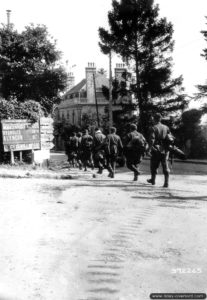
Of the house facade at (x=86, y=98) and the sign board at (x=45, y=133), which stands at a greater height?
the house facade at (x=86, y=98)

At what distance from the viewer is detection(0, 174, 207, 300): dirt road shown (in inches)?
180

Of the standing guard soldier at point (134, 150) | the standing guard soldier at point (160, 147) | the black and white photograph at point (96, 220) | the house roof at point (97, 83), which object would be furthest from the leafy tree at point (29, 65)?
the house roof at point (97, 83)

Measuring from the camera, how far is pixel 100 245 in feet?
20.0

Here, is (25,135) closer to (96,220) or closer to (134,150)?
(134,150)

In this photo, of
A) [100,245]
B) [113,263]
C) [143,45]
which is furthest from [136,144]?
[143,45]

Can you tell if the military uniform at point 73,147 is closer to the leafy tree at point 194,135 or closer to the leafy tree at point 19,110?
the leafy tree at point 19,110

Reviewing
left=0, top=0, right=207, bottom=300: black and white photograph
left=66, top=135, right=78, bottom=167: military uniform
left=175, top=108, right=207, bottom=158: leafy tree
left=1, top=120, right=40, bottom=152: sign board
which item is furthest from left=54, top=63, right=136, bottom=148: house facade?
left=1, top=120, right=40, bottom=152: sign board

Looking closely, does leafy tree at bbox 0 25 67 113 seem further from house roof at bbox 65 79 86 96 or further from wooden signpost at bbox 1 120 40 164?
house roof at bbox 65 79 86 96

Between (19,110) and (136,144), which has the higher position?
(19,110)

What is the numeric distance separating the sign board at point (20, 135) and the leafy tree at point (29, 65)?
9.53m

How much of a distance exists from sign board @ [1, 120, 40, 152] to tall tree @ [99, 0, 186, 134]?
76.2 feet

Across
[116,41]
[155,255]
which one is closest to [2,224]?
[155,255]

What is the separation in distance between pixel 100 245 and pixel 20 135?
14.4 meters

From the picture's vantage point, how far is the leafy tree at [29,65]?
99.2 ft
